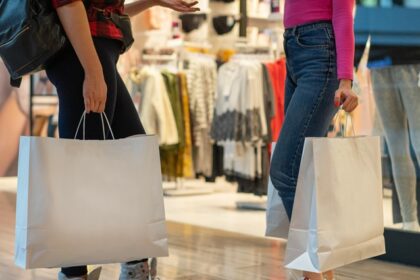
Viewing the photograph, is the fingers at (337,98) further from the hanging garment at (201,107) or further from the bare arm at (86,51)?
the hanging garment at (201,107)

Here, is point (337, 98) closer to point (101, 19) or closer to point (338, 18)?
point (338, 18)

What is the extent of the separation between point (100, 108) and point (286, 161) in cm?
56

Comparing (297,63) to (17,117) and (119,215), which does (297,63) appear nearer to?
Answer: (119,215)

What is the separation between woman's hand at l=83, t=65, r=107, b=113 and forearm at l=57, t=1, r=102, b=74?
0.01m

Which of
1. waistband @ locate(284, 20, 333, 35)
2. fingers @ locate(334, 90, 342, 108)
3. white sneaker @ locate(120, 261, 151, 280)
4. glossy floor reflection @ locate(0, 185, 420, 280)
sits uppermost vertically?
waistband @ locate(284, 20, 333, 35)

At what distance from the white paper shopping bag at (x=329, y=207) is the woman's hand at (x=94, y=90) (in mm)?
547

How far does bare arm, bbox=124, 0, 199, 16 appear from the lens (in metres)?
2.22

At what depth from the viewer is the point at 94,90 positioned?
1.82m

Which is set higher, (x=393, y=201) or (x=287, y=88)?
(x=287, y=88)

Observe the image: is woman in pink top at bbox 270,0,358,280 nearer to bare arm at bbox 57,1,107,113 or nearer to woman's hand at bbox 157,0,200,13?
woman's hand at bbox 157,0,200,13

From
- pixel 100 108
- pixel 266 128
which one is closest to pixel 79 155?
pixel 100 108

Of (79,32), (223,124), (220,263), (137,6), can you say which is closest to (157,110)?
(223,124)

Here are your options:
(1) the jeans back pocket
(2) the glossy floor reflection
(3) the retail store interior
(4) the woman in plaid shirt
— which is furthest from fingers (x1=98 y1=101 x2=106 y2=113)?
(2) the glossy floor reflection

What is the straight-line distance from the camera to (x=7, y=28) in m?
1.75
